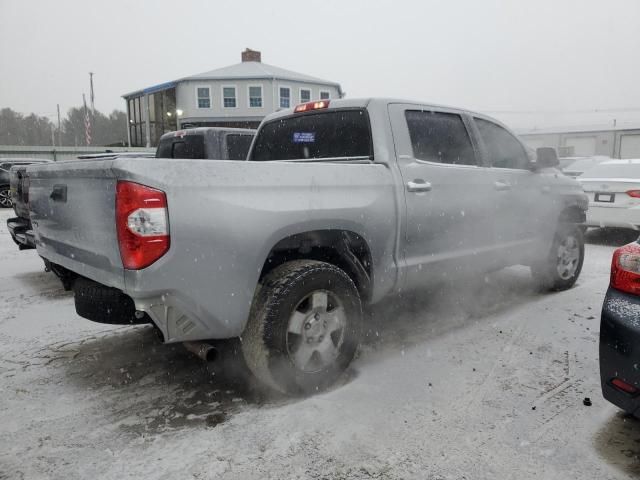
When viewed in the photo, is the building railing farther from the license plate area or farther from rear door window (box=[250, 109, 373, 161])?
rear door window (box=[250, 109, 373, 161])

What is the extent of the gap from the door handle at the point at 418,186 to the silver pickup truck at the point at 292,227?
0.01 meters

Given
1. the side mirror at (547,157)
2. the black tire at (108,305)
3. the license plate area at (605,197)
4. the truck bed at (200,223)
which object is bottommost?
the black tire at (108,305)

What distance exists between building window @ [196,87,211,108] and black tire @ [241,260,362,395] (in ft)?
112

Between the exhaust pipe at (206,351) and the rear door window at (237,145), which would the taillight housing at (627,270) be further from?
the rear door window at (237,145)

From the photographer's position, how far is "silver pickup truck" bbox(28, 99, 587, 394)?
98.7 inches

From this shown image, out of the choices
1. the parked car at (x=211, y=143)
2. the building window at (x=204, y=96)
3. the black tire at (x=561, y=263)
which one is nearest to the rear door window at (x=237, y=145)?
the parked car at (x=211, y=143)

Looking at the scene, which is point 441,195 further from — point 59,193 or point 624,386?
point 59,193

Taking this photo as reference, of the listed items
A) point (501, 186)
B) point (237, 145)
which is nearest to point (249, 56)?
point (237, 145)

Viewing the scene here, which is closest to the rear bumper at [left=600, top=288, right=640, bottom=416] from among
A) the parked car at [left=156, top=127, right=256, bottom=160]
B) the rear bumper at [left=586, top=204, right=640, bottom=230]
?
the parked car at [left=156, top=127, right=256, bottom=160]

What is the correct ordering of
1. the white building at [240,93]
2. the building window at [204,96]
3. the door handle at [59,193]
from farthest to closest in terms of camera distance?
the building window at [204,96], the white building at [240,93], the door handle at [59,193]

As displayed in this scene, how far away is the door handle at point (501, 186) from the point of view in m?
4.48

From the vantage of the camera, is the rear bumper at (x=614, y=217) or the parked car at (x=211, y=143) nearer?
the parked car at (x=211, y=143)

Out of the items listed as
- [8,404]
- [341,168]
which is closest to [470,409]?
[341,168]

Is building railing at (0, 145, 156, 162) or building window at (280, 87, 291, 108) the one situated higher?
building window at (280, 87, 291, 108)
